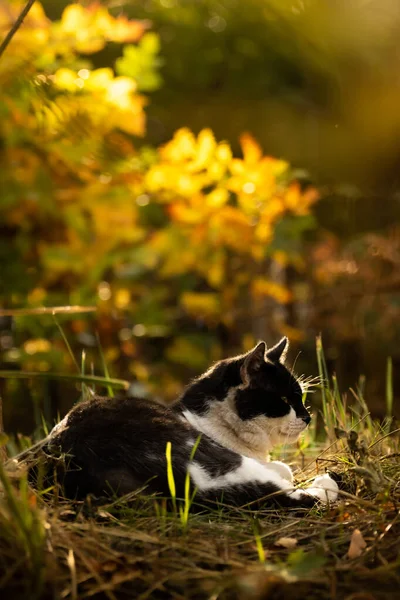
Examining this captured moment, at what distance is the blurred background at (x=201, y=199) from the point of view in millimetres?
3791

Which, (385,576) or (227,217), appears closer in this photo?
(385,576)

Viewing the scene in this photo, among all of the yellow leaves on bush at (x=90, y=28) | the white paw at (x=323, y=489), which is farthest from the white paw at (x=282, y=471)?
the yellow leaves on bush at (x=90, y=28)

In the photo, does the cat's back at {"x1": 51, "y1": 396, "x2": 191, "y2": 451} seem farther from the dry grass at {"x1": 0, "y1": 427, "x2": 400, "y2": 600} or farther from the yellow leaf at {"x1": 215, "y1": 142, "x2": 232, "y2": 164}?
the yellow leaf at {"x1": 215, "y1": 142, "x2": 232, "y2": 164}

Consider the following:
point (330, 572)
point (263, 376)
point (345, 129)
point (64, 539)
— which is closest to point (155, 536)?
point (64, 539)

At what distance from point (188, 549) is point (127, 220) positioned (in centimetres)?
271

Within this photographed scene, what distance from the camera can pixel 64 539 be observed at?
1487mm

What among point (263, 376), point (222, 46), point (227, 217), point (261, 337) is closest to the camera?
point (263, 376)

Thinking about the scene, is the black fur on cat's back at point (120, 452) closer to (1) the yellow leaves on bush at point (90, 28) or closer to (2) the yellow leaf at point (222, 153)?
(1) the yellow leaves on bush at point (90, 28)

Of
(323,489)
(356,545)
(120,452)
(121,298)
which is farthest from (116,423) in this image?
(121,298)

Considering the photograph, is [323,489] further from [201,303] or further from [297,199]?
[297,199]

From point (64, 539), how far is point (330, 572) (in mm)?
544

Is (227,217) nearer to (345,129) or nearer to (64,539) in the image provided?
(345,129)

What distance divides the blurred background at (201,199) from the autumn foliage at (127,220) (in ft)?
0.04

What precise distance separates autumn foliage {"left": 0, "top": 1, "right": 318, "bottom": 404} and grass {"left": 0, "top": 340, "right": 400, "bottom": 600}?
2.15 metres
